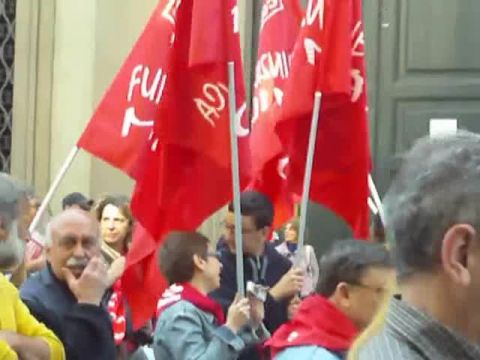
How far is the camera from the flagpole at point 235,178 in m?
5.50

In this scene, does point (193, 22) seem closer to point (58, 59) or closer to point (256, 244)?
point (256, 244)

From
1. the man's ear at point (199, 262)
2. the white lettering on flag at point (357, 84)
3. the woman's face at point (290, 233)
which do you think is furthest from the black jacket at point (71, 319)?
the woman's face at point (290, 233)

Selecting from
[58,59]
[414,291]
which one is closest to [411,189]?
[414,291]

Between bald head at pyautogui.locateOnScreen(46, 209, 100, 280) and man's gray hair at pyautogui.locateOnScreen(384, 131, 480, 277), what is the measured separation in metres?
2.74

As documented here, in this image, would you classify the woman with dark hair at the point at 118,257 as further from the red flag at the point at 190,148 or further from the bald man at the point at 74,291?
the bald man at the point at 74,291

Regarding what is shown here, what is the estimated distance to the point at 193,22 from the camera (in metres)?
5.86

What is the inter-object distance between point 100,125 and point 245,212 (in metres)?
0.82

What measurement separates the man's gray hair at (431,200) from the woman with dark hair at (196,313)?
119 inches

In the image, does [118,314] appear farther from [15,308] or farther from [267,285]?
[15,308]

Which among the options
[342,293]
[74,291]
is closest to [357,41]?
[74,291]

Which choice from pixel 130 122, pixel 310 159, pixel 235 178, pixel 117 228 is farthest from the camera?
pixel 117 228

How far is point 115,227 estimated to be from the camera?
7.40 meters

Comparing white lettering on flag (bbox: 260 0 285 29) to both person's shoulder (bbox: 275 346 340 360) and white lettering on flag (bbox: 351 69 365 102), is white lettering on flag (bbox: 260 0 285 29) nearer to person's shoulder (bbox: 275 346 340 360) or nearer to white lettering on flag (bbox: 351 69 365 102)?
white lettering on flag (bbox: 351 69 365 102)

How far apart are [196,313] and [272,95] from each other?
1746mm
